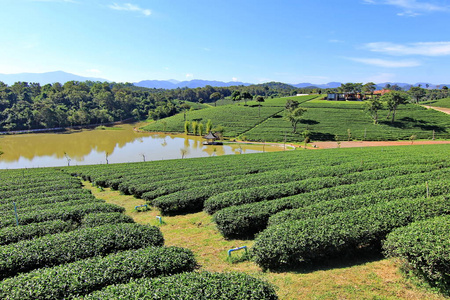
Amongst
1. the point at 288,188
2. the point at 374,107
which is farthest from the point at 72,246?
the point at 374,107

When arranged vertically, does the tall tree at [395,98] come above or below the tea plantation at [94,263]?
above

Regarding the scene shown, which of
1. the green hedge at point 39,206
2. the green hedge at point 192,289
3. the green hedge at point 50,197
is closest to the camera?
the green hedge at point 192,289

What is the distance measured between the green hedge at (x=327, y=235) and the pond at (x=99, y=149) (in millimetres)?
37080

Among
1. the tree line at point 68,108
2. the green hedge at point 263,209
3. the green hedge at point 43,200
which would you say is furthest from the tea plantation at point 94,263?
the tree line at point 68,108

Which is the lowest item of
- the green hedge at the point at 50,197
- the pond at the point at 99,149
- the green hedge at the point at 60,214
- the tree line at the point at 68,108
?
the pond at the point at 99,149

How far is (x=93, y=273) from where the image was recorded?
27.0 ft

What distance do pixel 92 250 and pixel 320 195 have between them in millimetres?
12532

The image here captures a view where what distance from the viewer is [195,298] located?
22.7 feet

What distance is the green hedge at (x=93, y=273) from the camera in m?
7.43

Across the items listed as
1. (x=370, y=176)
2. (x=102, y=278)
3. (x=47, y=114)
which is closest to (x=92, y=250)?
(x=102, y=278)

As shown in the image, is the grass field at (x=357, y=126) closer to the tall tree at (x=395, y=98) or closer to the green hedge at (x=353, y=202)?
the tall tree at (x=395, y=98)

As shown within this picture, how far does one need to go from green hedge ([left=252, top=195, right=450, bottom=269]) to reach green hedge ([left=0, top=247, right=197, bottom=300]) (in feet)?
10.6

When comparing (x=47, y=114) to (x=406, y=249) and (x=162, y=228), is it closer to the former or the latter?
(x=162, y=228)

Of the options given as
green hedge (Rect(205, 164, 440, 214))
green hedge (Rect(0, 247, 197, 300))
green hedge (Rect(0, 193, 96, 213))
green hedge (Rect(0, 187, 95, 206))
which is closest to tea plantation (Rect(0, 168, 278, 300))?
green hedge (Rect(0, 247, 197, 300))
